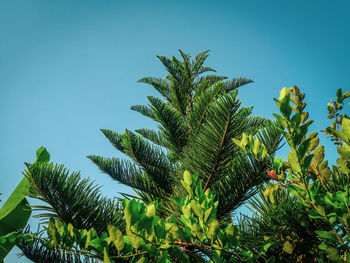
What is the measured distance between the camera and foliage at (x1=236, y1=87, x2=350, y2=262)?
492 mm

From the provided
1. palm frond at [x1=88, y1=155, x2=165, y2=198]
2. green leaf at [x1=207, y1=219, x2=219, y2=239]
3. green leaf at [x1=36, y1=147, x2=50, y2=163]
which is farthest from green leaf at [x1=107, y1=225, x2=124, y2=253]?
palm frond at [x1=88, y1=155, x2=165, y2=198]

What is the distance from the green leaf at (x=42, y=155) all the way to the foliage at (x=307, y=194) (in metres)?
1.11

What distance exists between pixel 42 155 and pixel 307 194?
135 cm

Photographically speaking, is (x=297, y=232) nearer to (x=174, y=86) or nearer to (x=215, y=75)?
(x=174, y=86)

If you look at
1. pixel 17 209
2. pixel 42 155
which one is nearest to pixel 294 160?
pixel 42 155

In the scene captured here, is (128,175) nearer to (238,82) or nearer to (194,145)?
(194,145)

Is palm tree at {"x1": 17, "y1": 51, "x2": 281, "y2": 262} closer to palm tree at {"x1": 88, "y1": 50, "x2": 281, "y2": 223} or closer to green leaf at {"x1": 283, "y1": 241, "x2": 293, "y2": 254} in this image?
palm tree at {"x1": 88, "y1": 50, "x2": 281, "y2": 223}

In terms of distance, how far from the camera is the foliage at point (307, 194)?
1.61ft

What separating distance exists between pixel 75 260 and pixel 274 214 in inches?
40.7

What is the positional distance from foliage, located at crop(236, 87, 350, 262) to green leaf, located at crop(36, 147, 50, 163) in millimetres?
1114

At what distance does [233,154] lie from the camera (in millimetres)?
2020

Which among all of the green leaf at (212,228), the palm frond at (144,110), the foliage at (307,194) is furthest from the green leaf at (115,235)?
the palm frond at (144,110)

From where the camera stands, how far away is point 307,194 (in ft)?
1.84

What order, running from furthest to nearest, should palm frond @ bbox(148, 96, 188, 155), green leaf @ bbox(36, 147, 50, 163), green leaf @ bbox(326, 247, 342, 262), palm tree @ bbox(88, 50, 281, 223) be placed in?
palm frond @ bbox(148, 96, 188, 155) < palm tree @ bbox(88, 50, 281, 223) < green leaf @ bbox(36, 147, 50, 163) < green leaf @ bbox(326, 247, 342, 262)
